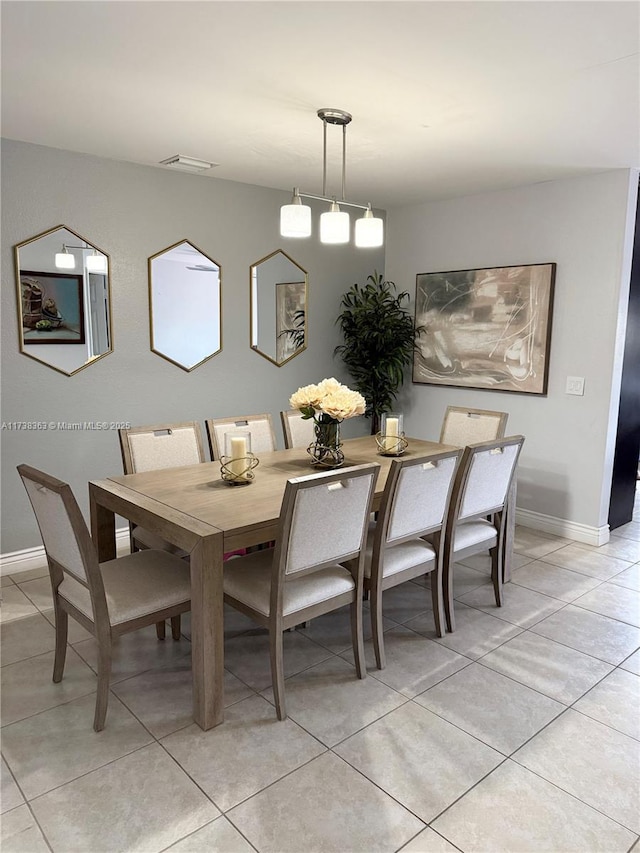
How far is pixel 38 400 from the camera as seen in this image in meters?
3.62

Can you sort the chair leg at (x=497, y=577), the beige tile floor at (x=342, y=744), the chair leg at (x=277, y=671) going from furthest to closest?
the chair leg at (x=497, y=577) < the chair leg at (x=277, y=671) < the beige tile floor at (x=342, y=744)

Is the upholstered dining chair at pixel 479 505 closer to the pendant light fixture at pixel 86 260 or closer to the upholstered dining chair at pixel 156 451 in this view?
the upholstered dining chair at pixel 156 451

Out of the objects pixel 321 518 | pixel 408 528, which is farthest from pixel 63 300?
pixel 408 528

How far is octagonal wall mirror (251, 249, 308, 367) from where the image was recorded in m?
4.59

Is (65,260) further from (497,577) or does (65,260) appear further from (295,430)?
(497,577)

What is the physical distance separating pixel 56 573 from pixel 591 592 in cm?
287

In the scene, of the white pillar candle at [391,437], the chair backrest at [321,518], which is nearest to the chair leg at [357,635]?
the chair backrest at [321,518]

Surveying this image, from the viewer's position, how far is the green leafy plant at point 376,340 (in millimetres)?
5000

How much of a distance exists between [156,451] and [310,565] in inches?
51.3

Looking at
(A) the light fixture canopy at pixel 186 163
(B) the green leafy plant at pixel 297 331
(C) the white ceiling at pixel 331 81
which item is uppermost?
(A) the light fixture canopy at pixel 186 163

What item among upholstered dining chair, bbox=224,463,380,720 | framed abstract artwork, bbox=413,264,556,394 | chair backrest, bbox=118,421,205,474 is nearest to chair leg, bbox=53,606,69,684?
upholstered dining chair, bbox=224,463,380,720

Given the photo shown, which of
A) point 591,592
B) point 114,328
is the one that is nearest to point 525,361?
point 591,592

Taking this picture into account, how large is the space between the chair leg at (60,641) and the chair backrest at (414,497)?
1.34 m

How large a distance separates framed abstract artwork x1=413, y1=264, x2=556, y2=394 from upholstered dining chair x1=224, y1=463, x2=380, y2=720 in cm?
255
